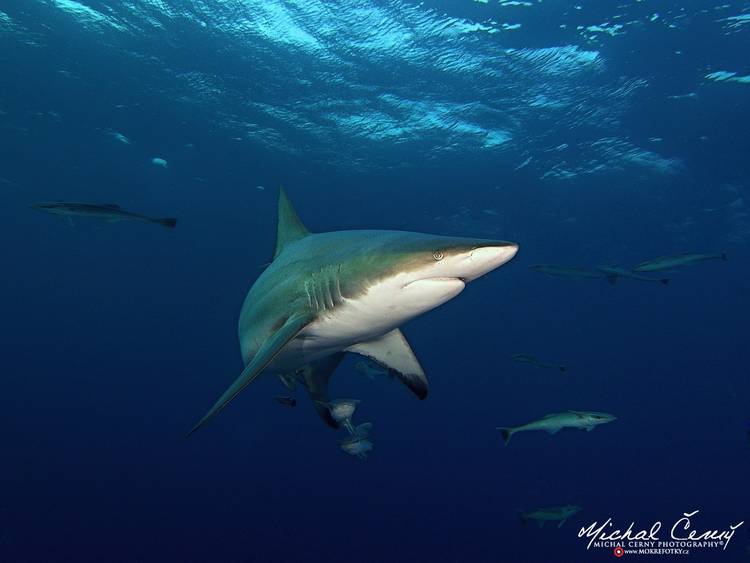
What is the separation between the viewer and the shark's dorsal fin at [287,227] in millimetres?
5996

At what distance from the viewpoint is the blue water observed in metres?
15.7

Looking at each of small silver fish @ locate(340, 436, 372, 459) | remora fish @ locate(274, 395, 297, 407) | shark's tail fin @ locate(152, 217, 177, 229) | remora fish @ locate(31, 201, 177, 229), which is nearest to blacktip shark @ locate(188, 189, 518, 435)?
remora fish @ locate(274, 395, 297, 407)

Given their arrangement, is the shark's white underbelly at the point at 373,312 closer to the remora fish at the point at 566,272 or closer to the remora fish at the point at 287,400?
the remora fish at the point at 287,400

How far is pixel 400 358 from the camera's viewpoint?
4.78m

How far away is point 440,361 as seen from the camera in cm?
7988

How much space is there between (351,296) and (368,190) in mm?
24591

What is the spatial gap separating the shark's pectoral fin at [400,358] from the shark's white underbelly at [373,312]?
36 cm

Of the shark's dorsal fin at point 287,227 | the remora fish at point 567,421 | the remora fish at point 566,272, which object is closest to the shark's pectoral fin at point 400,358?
the shark's dorsal fin at point 287,227

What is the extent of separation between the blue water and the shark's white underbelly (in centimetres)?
1161

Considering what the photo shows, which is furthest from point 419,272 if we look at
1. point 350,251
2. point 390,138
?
point 390,138

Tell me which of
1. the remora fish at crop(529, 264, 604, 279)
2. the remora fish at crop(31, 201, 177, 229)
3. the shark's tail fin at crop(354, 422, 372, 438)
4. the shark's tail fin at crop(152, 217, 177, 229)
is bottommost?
the shark's tail fin at crop(354, 422, 372, 438)

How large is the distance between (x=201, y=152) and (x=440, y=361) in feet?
202

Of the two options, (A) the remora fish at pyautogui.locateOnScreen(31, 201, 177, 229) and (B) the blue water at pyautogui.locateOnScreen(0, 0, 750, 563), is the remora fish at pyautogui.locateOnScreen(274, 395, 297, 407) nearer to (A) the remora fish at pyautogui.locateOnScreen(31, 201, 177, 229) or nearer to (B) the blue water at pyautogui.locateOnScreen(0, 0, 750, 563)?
(A) the remora fish at pyautogui.locateOnScreen(31, 201, 177, 229)

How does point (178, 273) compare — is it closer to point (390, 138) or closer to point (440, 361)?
point (390, 138)
